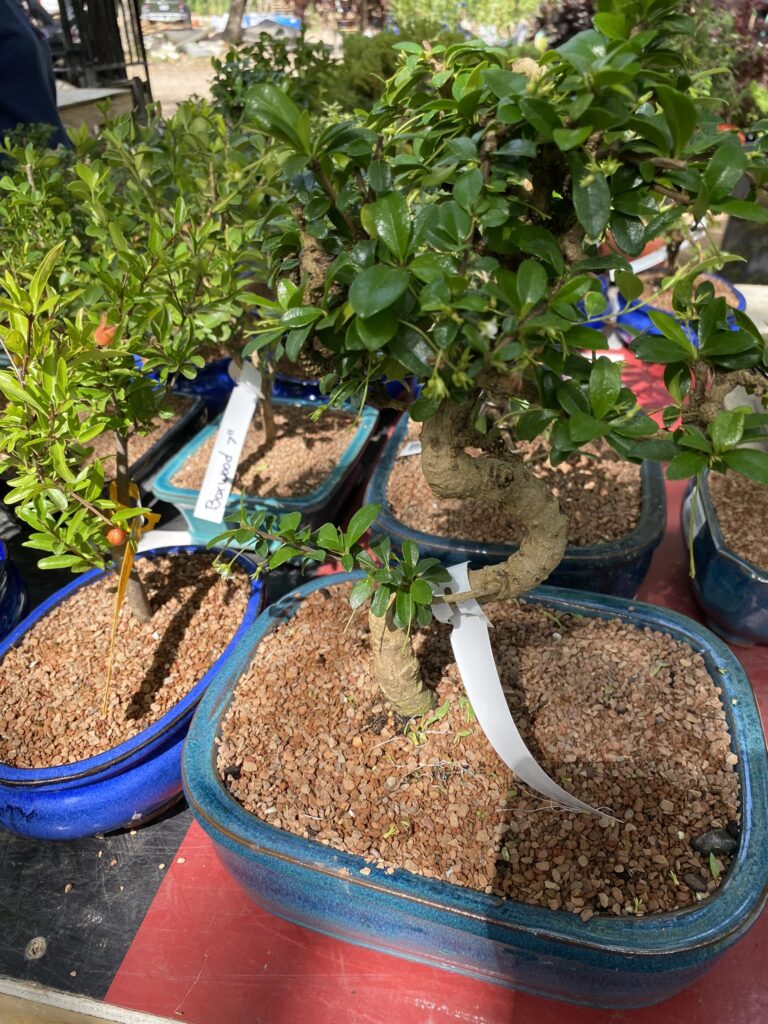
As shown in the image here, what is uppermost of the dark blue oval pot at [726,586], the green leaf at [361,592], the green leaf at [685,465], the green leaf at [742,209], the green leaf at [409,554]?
the green leaf at [742,209]

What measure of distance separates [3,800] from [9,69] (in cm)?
280

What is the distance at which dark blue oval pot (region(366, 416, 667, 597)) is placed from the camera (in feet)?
4.28

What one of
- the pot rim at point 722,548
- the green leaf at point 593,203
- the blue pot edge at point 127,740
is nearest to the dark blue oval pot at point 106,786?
the blue pot edge at point 127,740

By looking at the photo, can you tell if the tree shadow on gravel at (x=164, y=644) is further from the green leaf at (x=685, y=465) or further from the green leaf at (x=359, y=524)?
the green leaf at (x=685, y=465)

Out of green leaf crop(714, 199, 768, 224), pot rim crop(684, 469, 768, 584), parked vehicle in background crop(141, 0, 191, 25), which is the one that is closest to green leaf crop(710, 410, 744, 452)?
green leaf crop(714, 199, 768, 224)

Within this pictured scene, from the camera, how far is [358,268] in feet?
2.00

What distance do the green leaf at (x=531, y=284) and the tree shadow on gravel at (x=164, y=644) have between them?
0.88 m

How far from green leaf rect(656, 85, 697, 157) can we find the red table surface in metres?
0.96

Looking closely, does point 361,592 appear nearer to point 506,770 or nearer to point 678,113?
point 506,770

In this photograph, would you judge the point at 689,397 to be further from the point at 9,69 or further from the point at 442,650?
the point at 9,69

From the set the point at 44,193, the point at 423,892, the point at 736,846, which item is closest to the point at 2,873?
the point at 423,892

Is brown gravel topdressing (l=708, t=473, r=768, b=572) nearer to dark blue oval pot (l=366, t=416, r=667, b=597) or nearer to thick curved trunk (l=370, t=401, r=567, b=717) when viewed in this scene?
dark blue oval pot (l=366, t=416, r=667, b=597)

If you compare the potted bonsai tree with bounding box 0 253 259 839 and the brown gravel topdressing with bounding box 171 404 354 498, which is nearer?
the potted bonsai tree with bounding box 0 253 259 839

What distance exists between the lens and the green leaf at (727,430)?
24.2 inches
